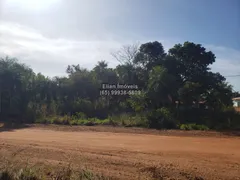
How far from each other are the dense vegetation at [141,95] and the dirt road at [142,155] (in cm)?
486

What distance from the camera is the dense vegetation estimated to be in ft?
56.7

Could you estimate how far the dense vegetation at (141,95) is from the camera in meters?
17.3

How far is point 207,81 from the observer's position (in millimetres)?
19500

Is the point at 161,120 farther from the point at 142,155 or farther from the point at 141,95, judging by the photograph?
the point at 142,155

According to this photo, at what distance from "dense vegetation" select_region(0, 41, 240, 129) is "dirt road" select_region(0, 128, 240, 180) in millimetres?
4857

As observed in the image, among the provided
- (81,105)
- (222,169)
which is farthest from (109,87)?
(222,169)

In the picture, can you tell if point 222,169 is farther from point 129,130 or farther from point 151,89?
point 151,89

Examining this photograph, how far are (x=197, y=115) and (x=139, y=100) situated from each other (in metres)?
4.01

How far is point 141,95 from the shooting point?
19453 mm

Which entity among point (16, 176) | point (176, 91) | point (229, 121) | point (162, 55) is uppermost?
point (162, 55)

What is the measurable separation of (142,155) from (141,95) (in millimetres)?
10986

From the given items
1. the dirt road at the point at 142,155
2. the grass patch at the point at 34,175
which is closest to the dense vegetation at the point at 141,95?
the dirt road at the point at 142,155

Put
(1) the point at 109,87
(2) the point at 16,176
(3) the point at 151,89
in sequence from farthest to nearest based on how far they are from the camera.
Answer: (1) the point at 109,87
(3) the point at 151,89
(2) the point at 16,176

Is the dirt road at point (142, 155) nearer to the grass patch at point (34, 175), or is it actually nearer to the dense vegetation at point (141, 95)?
the grass patch at point (34, 175)
